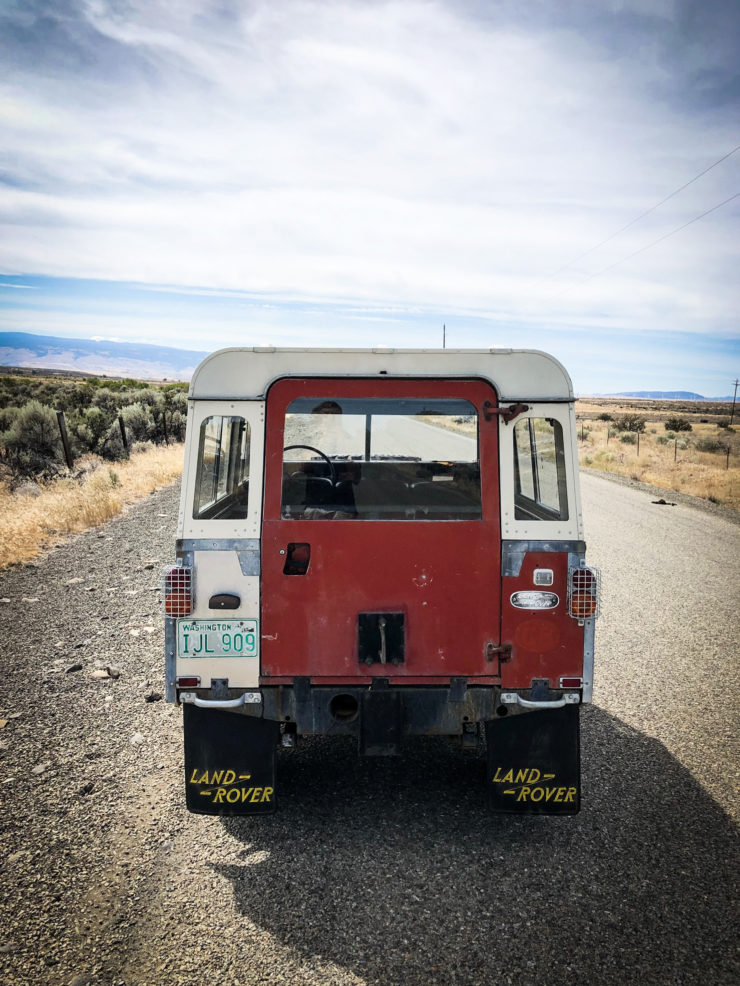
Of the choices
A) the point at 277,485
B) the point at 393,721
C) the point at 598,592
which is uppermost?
the point at 277,485

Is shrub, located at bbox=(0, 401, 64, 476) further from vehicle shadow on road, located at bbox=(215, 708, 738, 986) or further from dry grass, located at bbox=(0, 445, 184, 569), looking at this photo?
vehicle shadow on road, located at bbox=(215, 708, 738, 986)

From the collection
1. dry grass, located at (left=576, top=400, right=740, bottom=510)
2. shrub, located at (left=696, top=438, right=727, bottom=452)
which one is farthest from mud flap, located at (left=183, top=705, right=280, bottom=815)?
shrub, located at (left=696, top=438, right=727, bottom=452)

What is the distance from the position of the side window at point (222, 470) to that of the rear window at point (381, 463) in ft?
0.96

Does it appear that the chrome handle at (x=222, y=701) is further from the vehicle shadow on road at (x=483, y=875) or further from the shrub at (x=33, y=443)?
the shrub at (x=33, y=443)

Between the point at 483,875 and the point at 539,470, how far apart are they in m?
2.15

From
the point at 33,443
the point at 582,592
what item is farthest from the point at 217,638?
the point at 33,443

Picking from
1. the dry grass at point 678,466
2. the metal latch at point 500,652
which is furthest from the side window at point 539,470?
the dry grass at point 678,466

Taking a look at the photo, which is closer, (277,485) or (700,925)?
(700,925)

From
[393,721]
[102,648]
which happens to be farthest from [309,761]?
[102,648]

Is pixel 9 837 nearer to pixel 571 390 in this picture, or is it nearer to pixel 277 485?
pixel 277 485

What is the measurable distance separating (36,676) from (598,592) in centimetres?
459

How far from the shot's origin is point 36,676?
18.5 ft

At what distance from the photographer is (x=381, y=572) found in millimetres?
3527

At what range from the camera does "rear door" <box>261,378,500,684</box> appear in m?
3.52
